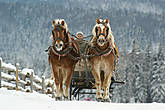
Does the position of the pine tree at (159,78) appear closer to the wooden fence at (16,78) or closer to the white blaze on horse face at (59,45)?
the wooden fence at (16,78)

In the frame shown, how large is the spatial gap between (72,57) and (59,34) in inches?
29.4

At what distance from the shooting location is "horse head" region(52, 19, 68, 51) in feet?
28.3

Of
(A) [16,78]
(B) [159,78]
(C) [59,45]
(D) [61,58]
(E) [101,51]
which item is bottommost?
(B) [159,78]

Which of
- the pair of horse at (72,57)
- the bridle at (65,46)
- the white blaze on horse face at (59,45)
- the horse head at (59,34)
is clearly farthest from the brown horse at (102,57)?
the white blaze on horse face at (59,45)

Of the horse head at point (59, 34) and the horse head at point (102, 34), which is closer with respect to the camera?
the horse head at point (59, 34)

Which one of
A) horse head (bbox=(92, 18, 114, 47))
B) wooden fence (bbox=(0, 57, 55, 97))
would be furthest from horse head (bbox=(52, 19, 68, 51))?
wooden fence (bbox=(0, 57, 55, 97))

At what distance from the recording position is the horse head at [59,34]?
8630mm

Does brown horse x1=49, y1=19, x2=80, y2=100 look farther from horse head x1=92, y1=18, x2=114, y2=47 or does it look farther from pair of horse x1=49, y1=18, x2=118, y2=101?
horse head x1=92, y1=18, x2=114, y2=47

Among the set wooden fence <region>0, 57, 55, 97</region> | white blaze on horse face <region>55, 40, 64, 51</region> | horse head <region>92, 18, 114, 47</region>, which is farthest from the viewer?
wooden fence <region>0, 57, 55, 97</region>

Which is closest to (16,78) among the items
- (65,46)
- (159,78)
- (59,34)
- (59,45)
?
(65,46)

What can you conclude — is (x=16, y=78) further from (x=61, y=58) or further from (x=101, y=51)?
(x=101, y=51)

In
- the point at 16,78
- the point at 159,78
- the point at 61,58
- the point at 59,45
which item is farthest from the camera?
the point at 159,78

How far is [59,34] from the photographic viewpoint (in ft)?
29.1

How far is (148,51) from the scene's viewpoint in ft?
196
